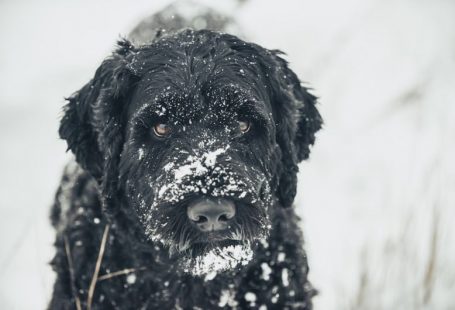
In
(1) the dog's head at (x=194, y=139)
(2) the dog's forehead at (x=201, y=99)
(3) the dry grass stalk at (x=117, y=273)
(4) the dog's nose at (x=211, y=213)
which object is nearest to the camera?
(4) the dog's nose at (x=211, y=213)

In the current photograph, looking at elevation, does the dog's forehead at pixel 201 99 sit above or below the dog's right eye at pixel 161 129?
above

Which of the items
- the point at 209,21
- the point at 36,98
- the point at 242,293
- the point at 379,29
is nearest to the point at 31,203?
the point at 36,98

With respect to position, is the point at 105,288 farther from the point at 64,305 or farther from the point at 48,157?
the point at 48,157

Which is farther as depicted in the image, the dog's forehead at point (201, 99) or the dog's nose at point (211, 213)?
the dog's forehead at point (201, 99)

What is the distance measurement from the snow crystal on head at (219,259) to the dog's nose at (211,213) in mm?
197

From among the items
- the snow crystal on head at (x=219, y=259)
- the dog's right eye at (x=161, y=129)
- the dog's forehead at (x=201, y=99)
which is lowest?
the snow crystal on head at (x=219, y=259)

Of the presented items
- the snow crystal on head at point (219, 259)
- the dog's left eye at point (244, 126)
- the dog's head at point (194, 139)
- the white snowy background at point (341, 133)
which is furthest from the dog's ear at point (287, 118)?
the white snowy background at point (341, 133)

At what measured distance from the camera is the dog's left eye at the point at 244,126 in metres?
2.93

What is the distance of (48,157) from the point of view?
19.7 feet

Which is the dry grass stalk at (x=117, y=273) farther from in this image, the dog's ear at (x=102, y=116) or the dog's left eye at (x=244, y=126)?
the dog's left eye at (x=244, y=126)

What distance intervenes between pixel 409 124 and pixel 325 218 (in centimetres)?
193

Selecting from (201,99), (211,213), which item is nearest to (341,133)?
(201,99)

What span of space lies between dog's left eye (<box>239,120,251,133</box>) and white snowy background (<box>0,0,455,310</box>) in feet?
4.98

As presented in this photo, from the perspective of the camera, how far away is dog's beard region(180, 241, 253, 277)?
105 inches
